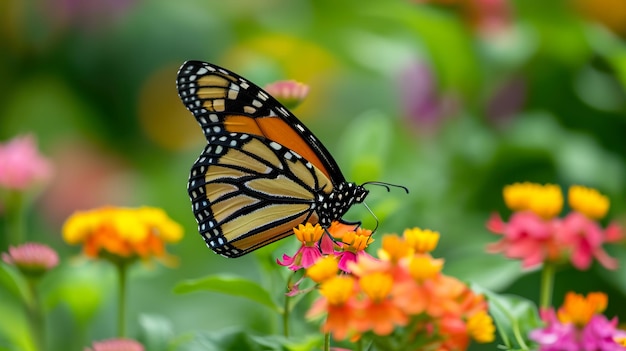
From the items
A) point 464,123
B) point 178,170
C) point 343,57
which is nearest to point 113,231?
point 464,123

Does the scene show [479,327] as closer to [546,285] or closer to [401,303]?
[401,303]

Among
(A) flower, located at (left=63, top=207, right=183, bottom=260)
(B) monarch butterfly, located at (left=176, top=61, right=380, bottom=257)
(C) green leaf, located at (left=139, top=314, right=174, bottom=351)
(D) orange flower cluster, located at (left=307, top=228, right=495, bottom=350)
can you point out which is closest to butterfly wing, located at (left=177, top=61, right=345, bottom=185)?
(B) monarch butterfly, located at (left=176, top=61, right=380, bottom=257)

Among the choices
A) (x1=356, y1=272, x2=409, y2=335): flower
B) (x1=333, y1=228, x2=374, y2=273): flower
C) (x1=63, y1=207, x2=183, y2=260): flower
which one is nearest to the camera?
(x1=356, y1=272, x2=409, y2=335): flower

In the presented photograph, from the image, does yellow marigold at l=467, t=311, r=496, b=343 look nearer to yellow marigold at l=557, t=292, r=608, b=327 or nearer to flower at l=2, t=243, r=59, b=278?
yellow marigold at l=557, t=292, r=608, b=327

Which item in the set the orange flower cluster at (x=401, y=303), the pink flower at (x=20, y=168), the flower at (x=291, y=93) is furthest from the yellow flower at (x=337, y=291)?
the pink flower at (x=20, y=168)

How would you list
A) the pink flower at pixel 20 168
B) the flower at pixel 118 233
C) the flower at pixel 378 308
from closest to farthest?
the flower at pixel 378 308 < the flower at pixel 118 233 < the pink flower at pixel 20 168

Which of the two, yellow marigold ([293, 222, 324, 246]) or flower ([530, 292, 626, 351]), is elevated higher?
yellow marigold ([293, 222, 324, 246])

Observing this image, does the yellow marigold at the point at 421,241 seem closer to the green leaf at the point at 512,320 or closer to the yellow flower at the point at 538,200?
the green leaf at the point at 512,320
